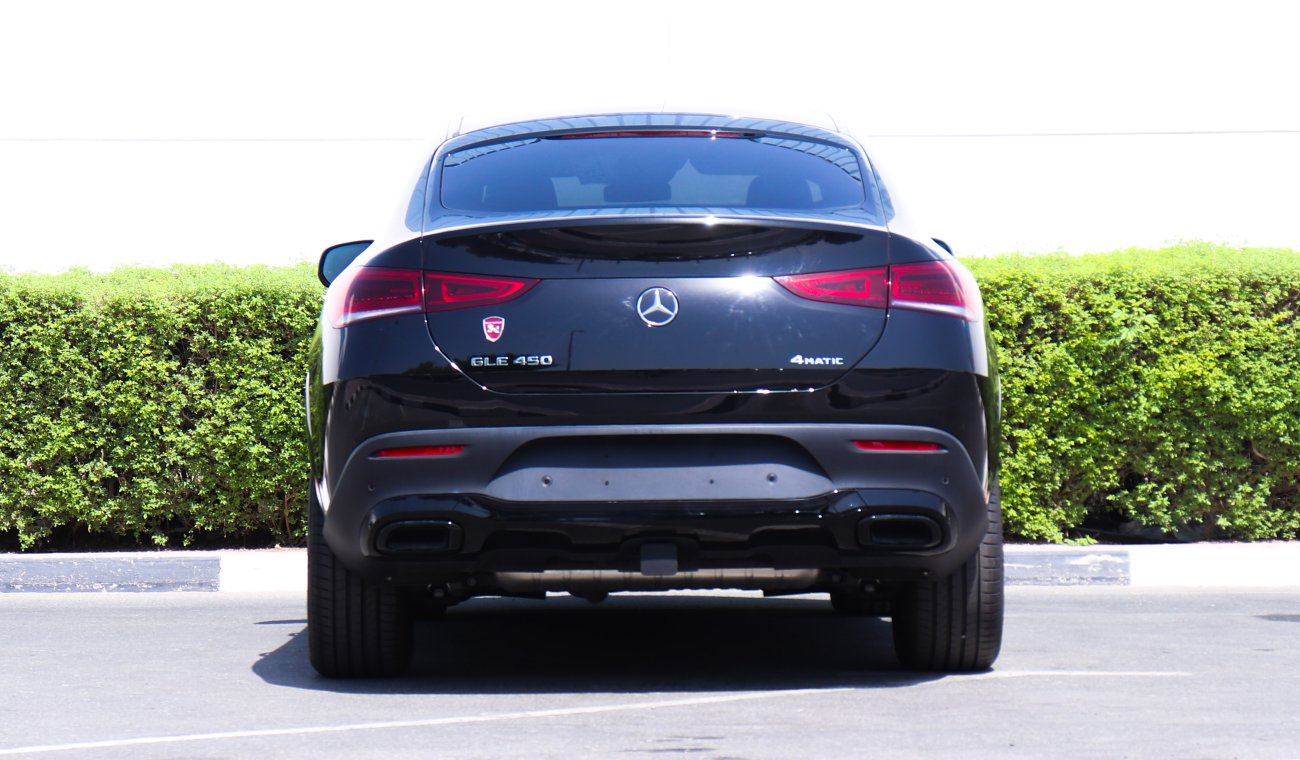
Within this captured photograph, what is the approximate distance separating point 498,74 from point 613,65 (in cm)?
78

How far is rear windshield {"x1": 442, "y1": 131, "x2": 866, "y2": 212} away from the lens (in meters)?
4.43

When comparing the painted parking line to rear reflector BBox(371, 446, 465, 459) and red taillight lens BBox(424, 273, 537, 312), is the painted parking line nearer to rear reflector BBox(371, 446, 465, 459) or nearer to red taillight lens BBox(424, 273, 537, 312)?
rear reflector BBox(371, 446, 465, 459)

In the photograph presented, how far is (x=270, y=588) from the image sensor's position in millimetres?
7648

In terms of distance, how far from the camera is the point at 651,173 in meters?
4.55

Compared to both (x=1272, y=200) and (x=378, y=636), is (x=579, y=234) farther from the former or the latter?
(x=1272, y=200)

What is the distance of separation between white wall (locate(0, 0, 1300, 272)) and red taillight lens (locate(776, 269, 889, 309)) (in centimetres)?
727

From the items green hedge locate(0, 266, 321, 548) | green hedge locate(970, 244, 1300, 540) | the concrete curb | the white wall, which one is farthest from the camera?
the white wall

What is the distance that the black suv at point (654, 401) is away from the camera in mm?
3992

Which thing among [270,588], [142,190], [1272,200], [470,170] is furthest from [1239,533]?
[142,190]

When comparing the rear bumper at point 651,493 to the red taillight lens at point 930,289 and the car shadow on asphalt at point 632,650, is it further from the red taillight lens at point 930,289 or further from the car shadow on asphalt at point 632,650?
the car shadow on asphalt at point 632,650

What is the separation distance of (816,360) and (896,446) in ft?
0.93

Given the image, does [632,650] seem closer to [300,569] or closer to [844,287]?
[844,287]

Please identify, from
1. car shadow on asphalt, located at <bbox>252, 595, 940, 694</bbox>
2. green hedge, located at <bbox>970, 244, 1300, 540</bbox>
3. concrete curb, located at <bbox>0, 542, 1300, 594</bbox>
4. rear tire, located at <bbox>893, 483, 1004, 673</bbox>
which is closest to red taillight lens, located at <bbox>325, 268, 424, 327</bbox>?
car shadow on asphalt, located at <bbox>252, 595, 940, 694</bbox>

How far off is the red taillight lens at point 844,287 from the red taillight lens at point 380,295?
2.93 feet
